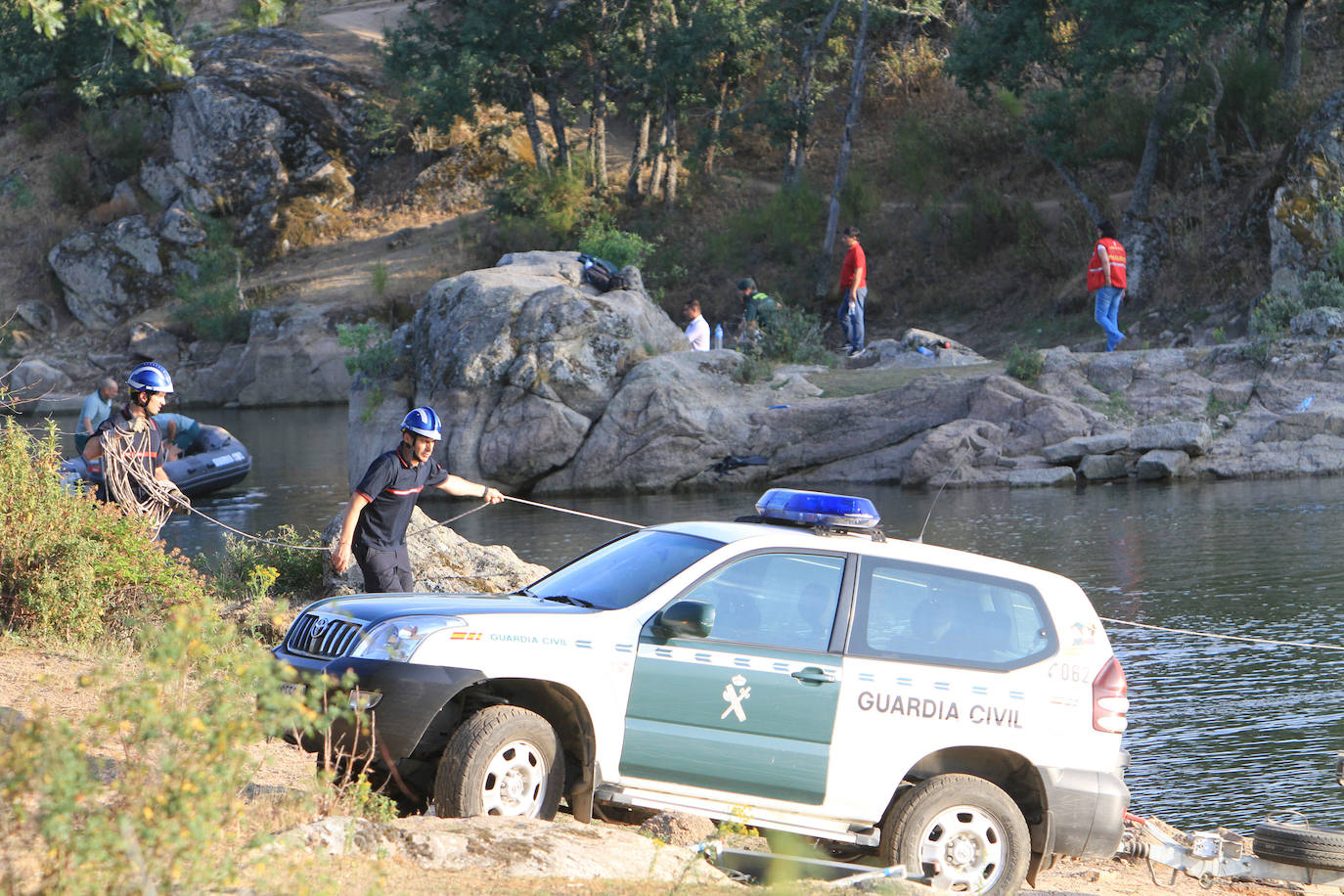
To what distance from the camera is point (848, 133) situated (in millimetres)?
37906

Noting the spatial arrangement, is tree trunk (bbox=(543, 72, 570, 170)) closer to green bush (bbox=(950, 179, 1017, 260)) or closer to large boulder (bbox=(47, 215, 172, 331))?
green bush (bbox=(950, 179, 1017, 260))

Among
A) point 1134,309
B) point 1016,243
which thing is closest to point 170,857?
point 1134,309

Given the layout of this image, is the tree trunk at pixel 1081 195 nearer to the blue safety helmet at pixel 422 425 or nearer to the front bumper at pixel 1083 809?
the blue safety helmet at pixel 422 425

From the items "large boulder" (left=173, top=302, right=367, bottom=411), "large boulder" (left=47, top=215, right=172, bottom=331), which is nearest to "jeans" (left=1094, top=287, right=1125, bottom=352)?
"large boulder" (left=173, top=302, right=367, bottom=411)

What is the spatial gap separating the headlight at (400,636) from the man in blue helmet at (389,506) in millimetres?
2759

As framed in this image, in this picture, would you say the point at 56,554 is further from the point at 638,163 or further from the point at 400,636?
the point at 638,163

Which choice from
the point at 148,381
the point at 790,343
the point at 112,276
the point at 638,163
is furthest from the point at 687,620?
the point at 112,276

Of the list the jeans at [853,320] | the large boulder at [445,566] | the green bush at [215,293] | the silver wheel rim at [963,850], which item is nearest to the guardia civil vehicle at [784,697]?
the silver wheel rim at [963,850]

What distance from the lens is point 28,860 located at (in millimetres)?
4316

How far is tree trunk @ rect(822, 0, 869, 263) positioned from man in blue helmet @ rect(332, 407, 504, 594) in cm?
3037

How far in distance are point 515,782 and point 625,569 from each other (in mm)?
1166

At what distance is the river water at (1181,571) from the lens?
28.0 ft

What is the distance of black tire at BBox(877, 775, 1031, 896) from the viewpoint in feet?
19.9

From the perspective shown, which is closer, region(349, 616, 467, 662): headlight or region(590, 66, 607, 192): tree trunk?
region(349, 616, 467, 662): headlight
